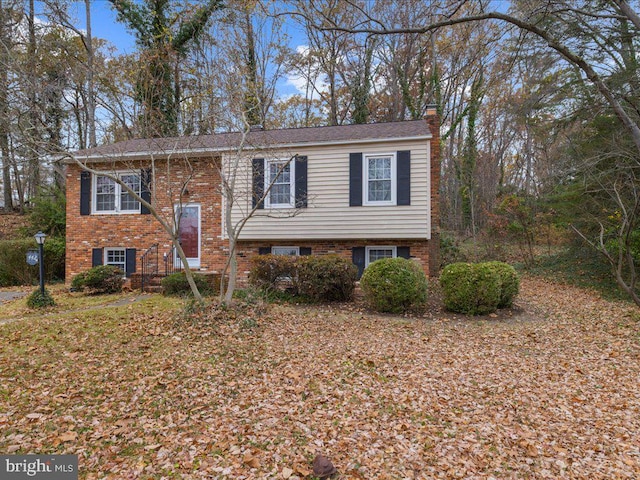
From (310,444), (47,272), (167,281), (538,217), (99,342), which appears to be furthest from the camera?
(538,217)

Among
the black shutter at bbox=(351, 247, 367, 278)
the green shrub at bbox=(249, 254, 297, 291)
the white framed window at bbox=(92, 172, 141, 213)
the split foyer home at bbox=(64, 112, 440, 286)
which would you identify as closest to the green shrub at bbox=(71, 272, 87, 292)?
the split foyer home at bbox=(64, 112, 440, 286)

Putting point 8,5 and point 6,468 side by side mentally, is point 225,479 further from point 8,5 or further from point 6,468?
point 8,5

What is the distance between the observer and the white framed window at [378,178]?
10.4 metres

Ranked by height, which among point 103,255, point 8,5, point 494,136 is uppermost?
point 8,5

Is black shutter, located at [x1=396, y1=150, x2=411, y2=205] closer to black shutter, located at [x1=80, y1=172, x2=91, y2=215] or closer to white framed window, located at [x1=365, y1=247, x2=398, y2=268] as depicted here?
white framed window, located at [x1=365, y1=247, x2=398, y2=268]

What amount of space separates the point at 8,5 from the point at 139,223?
12.6 meters

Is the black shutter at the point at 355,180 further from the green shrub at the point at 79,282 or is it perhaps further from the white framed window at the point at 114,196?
the green shrub at the point at 79,282

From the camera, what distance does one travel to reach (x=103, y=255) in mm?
12219

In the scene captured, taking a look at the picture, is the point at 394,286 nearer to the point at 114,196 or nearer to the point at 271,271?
the point at 271,271

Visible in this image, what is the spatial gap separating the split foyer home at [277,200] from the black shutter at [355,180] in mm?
28

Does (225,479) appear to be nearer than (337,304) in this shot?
Yes

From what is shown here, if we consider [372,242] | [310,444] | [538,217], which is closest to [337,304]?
[372,242]

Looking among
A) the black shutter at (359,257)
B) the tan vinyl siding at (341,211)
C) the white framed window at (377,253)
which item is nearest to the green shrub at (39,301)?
the tan vinyl siding at (341,211)

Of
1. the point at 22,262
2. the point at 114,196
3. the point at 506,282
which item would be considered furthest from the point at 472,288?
the point at 22,262
